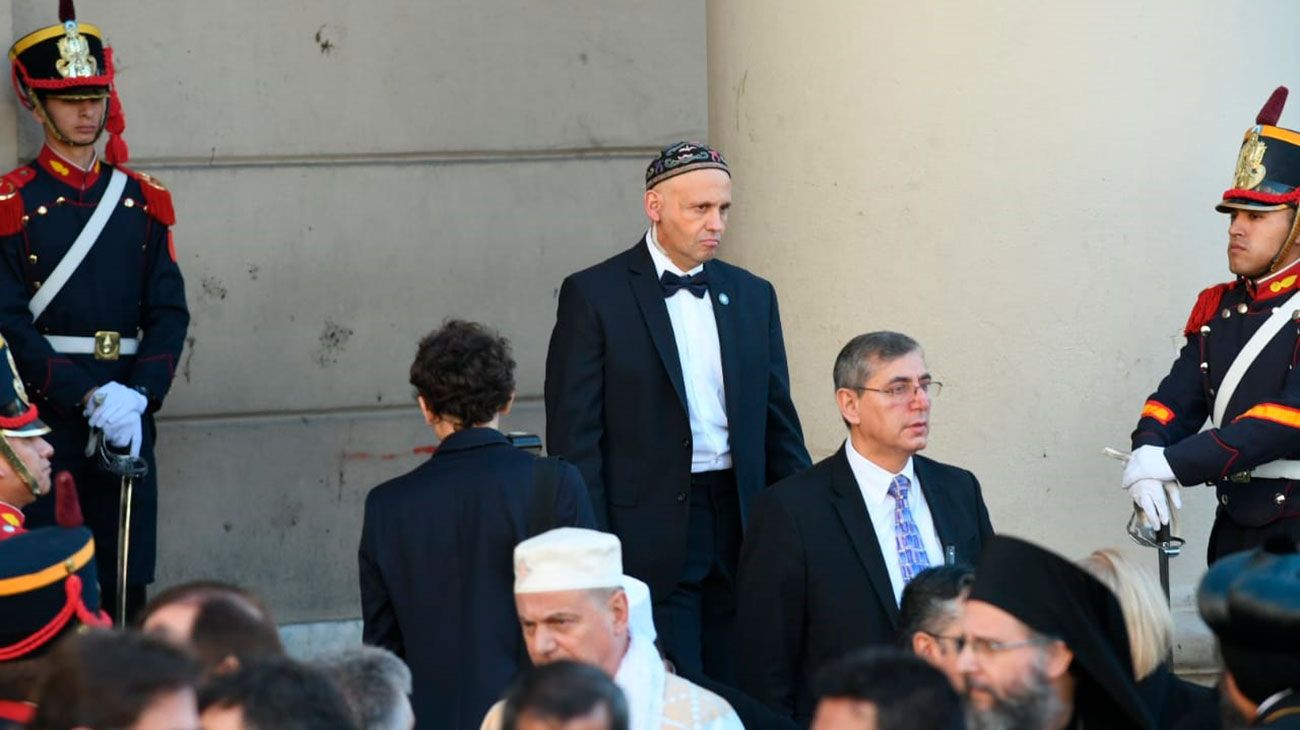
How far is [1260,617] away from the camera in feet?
11.7

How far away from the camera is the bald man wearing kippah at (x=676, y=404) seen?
5.93 meters

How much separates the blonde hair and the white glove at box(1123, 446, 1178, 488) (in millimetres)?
1905

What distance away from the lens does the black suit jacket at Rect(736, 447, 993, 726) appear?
521 centimetres

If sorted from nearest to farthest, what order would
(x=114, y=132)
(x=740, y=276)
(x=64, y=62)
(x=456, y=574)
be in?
(x=456, y=574) → (x=740, y=276) → (x=64, y=62) → (x=114, y=132)

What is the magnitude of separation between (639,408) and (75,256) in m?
1.83

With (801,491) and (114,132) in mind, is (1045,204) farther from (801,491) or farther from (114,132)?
(114,132)

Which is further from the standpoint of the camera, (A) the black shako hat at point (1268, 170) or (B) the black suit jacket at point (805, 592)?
(A) the black shako hat at point (1268, 170)

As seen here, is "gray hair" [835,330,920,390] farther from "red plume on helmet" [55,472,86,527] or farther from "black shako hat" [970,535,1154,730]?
"red plume on helmet" [55,472,86,527]

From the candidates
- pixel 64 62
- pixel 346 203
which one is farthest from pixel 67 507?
pixel 346 203

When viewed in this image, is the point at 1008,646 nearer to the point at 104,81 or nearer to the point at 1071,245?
the point at 1071,245

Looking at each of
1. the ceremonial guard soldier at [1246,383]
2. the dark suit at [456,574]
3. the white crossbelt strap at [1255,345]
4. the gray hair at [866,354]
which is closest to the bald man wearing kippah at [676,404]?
the gray hair at [866,354]

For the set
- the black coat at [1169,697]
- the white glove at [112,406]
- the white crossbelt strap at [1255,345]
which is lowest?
the black coat at [1169,697]

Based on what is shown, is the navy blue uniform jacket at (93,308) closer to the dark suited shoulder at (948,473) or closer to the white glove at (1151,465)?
the dark suited shoulder at (948,473)

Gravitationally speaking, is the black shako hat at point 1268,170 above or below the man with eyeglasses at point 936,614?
above
